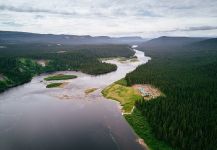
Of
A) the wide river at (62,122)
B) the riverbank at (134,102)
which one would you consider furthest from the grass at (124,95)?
the wide river at (62,122)

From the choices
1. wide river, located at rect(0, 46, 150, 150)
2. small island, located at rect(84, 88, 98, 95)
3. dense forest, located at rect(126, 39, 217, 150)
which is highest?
dense forest, located at rect(126, 39, 217, 150)

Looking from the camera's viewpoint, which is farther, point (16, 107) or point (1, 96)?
point (1, 96)

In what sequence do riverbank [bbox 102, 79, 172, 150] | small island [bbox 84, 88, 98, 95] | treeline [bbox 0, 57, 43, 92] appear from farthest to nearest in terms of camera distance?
treeline [bbox 0, 57, 43, 92], small island [bbox 84, 88, 98, 95], riverbank [bbox 102, 79, 172, 150]

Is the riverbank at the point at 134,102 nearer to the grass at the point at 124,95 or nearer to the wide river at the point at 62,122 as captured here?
the grass at the point at 124,95

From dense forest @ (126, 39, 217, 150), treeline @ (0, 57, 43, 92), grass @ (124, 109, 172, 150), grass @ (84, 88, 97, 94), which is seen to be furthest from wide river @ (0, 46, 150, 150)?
treeline @ (0, 57, 43, 92)

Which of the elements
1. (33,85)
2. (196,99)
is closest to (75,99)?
(33,85)

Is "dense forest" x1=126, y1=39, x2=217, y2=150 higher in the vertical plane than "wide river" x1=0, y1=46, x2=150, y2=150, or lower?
higher

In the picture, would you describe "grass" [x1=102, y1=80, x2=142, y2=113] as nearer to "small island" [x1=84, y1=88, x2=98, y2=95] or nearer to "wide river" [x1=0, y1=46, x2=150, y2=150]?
"wide river" [x1=0, y1=46, x2=150, y2=150]

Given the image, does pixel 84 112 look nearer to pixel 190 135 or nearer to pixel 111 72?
pixel 190 135
